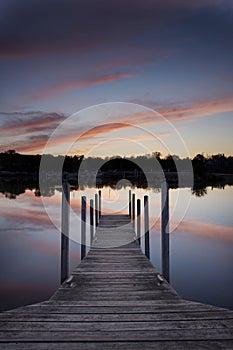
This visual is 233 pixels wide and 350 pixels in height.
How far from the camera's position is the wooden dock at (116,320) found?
312cm

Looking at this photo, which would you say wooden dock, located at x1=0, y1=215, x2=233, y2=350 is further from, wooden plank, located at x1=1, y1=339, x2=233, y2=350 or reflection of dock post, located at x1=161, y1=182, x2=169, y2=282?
reflection of dock post, located at x1=161, y1=182, x2=169, y2=282

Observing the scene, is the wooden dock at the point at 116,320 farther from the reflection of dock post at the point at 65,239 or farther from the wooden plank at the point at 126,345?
the reflection of dock post at the point at 65,239

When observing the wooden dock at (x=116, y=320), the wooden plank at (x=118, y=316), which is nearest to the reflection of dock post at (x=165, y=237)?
the wooden dock at (x=116, y=320)

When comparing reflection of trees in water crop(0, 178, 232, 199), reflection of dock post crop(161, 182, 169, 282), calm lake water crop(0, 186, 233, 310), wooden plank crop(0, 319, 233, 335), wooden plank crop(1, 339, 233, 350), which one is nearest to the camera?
wooden plank crop(1, 339, 233, 350)

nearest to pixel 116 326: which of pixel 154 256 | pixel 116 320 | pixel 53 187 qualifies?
pixel 116 320

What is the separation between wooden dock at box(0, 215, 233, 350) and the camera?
3.12 metres

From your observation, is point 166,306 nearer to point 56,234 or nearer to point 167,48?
point 56,234

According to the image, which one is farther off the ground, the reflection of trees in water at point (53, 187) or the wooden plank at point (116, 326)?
the reflection of trees in water at point (53, 187)

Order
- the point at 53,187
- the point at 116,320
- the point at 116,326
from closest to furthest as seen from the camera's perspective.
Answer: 1. the point at 116,326
2. the point at 116,320
3. the point at 53,187

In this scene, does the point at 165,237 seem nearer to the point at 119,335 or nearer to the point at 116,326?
the point at 116,326

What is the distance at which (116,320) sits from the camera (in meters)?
3.73

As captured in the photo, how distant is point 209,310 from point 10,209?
26.0 m

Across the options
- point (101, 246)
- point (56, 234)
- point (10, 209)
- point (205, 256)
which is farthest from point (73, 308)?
point (10, 209)

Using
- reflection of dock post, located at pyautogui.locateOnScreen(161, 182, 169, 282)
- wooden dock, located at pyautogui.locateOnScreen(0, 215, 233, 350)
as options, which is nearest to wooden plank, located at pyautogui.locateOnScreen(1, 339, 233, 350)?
wooden dock, located at pyautogui.locateOnScreen(0, 215, 233, 350)
